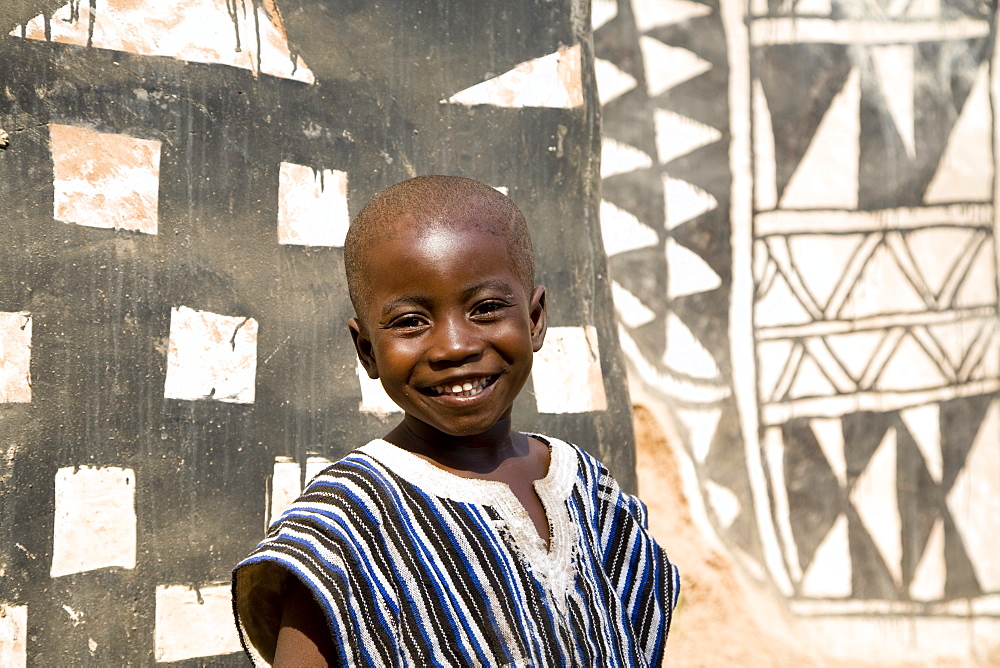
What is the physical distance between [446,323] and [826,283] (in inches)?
77.7

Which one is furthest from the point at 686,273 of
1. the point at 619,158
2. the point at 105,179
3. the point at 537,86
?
the point at 105,179

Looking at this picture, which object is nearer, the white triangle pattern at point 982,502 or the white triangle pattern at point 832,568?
the white triangle pattern at point 832,568

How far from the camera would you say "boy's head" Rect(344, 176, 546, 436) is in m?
1.19

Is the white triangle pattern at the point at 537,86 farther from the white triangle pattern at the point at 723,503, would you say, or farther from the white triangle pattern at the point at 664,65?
the white triangle pattern at the point at 723,503

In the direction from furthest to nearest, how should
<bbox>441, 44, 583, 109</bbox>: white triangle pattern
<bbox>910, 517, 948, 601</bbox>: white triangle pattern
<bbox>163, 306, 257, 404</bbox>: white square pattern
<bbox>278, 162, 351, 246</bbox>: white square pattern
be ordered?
<bbox>910, 517, 948, 601</bbox>: white triangle pattern < <bbox>441, 44, 583, 109</bbox>: white triangle pattern < <bbox>278, 162, 351, 246</bbox>: white square pattern < <bbox>163, 306, 257, 404</bbox>: white square pattern

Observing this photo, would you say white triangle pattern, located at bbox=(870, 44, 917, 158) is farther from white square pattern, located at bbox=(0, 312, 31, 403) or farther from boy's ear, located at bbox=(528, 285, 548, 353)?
white square pattern, located at bbox=(0, 312, 31, 403)

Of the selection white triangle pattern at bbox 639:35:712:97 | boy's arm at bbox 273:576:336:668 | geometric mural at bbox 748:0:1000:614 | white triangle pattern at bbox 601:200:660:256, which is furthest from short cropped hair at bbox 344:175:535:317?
geometric mural at bbox 748:0:1000:614

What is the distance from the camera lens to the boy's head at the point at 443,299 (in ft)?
3.91

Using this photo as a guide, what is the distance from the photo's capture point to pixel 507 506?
127cm

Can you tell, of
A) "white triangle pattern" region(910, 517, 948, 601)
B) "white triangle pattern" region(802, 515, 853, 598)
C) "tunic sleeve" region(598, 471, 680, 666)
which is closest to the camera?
"tunic sleeve" region(598, 471, 680, 666)

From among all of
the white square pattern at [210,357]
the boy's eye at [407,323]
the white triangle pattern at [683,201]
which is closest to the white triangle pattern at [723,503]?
the white triangle pattern at [683,201]

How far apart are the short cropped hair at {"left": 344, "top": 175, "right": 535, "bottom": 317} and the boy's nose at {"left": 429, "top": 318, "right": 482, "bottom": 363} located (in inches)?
4.6

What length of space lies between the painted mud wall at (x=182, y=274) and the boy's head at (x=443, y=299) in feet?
2.54

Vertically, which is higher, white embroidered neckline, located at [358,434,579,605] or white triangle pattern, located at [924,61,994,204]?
white triangle pattern, located at [924,61,994,204]
